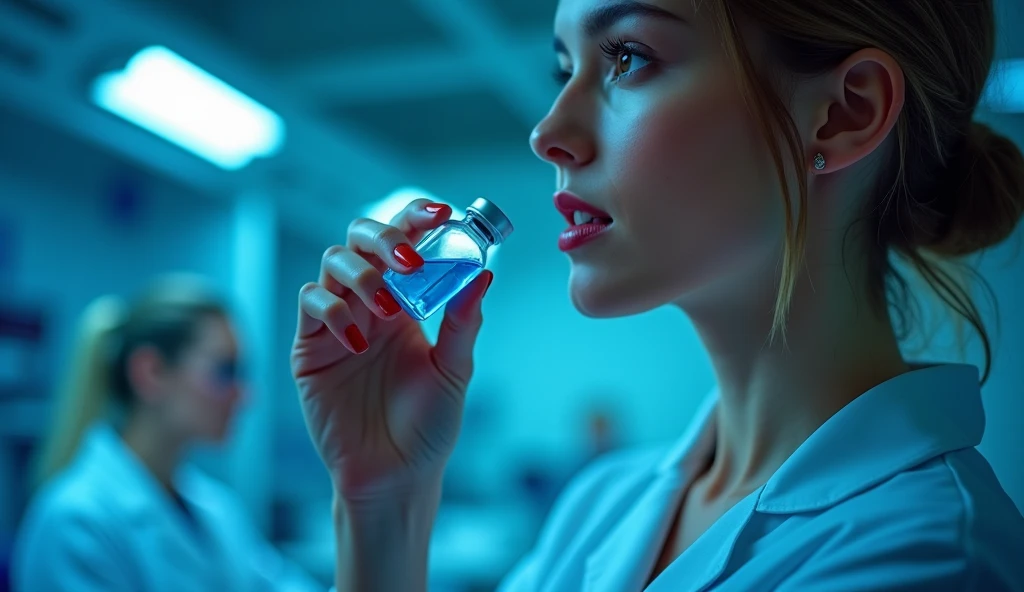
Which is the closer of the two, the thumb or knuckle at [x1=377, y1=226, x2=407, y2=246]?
knuckle at [x1=377, y1=226, x2=407, y2=246]

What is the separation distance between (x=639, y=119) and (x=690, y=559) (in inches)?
14.9

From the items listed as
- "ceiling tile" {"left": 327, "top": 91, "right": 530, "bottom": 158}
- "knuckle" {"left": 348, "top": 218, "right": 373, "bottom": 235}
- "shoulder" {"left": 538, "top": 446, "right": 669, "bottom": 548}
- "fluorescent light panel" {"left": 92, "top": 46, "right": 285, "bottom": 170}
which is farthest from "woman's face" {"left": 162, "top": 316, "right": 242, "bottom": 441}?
"knuckle" {"left": 348, "top": 218, "right": 373, "bottom": 235}

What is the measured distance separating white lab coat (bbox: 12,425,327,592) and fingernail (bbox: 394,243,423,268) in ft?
4.44

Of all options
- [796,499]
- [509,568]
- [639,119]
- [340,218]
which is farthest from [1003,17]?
[509,568]

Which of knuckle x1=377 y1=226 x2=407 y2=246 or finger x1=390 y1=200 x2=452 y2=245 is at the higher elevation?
finger x1=390 y1=200 x2=452 y2=245

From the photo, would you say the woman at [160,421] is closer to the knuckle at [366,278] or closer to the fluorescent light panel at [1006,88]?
the knuckle at [366,278]

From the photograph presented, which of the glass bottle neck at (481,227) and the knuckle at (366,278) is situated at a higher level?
the glass bottle neck at (481,227)

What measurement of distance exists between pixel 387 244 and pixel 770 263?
34cm

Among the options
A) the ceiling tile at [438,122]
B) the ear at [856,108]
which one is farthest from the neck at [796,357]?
the ceiling tile at [438,122]

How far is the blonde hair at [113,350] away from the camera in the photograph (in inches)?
78.1

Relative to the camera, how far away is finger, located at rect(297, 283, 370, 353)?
723mm

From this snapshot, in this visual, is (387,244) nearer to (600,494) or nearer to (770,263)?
(770,263)

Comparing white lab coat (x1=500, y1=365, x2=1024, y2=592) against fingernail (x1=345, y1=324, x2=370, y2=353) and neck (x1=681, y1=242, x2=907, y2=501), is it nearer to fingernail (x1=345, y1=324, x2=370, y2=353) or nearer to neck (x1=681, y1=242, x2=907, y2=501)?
neck (x1=681, y1=242, x2=907, y2=501)

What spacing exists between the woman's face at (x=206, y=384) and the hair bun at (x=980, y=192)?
66.1 inches
